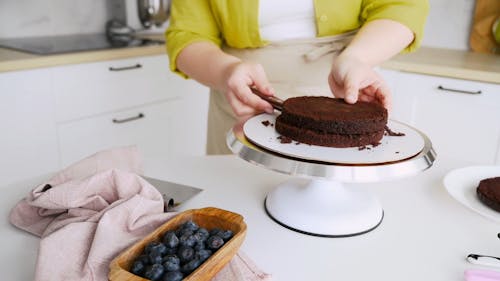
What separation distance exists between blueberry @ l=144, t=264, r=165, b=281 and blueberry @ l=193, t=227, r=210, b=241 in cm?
7

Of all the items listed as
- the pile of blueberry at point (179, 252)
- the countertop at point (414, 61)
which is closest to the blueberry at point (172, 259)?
the pile of blueberry at point (179, 252)

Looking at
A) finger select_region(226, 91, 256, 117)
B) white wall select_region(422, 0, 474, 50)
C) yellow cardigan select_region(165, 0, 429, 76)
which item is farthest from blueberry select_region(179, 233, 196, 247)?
white wall select_region(422, 0, 474, 50)

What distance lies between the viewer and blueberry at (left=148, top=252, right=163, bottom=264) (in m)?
0.51

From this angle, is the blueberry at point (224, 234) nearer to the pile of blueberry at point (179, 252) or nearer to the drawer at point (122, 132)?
the pile of blueberry at point (179, 252)

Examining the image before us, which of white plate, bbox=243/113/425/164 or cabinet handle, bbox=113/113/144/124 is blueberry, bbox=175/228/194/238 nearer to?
white plate, bbox=243/113/425/164

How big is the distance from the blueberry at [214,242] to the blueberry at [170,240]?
37mm

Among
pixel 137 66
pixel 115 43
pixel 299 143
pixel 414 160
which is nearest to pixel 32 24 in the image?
pixel 115 43

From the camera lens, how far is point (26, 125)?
5.80ft

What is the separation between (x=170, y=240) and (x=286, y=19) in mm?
742

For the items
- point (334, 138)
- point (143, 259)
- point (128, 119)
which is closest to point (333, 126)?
point (334, 138)

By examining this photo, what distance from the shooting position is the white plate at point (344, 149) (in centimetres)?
64

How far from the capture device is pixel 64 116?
6.13 ft

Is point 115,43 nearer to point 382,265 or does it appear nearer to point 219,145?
point 219,145

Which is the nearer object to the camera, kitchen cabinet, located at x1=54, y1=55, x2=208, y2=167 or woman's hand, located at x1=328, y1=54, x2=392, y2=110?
woman's hand, located at x1=328, y1=54, x2=392, y2=110
